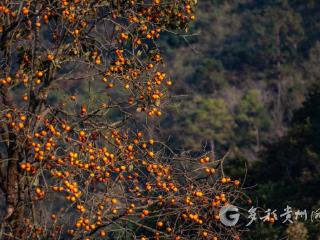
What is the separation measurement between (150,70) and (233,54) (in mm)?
58458

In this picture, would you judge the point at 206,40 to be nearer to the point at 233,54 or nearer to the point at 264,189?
the point at 233,54

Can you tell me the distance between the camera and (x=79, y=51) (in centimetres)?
701

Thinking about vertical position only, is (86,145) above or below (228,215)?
above

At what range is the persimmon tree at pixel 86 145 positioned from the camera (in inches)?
251

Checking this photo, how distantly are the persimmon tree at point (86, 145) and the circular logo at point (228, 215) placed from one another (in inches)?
3.4

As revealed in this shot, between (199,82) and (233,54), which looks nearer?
(199,82)

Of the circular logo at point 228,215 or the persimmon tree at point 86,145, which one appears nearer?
the persimmon tree at point 86,145

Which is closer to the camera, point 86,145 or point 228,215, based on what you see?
point 86,145

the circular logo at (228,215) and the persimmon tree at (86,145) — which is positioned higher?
the persimmon tree at (86,145)

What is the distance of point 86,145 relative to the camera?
254 inches

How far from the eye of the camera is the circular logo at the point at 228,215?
663 cm

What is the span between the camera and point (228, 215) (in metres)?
7.36

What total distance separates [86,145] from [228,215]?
5.32ft

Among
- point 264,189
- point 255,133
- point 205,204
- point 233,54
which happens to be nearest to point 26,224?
point 205,204
